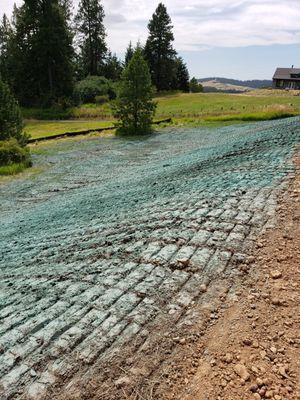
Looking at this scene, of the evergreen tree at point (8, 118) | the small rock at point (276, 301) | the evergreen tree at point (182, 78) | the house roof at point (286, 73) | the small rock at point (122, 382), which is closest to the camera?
the small rock at point (122, 382)

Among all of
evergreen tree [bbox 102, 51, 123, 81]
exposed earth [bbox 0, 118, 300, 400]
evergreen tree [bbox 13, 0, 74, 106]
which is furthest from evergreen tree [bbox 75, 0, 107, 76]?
exposed earth [bbox 0, 118, 300, 400]

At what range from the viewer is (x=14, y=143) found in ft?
78.4

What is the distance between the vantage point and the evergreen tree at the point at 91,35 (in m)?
72.1

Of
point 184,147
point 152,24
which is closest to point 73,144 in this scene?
point 184,147

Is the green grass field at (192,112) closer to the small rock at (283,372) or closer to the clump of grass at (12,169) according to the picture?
the clump of grass at (12,169)

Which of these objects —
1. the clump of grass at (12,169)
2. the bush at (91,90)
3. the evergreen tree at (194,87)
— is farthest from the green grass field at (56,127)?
the evergreen tree at (194,87)

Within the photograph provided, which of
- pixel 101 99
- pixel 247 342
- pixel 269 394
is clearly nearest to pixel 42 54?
pixel 101 99

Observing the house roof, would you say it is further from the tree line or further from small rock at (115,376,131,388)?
small rock at (115,376,131,388)

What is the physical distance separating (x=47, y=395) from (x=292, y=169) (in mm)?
9328

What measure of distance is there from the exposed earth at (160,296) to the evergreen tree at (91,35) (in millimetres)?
70534

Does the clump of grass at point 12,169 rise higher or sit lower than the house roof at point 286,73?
lower

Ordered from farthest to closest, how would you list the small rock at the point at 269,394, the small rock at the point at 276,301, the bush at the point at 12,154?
the bush at the point at 12,154 < the small rock at the point at 276,301 < the small rock at the point at 269,394

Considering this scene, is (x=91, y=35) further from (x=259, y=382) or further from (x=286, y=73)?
(x=259, y=382)

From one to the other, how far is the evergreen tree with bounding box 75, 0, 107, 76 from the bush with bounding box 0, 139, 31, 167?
56.8 meters
